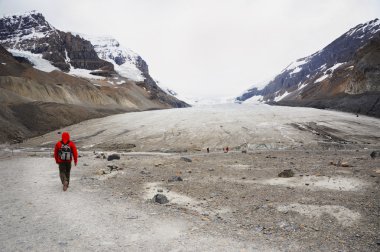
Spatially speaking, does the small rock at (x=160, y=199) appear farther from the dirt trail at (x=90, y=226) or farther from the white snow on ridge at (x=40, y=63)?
the white snow on ridge at (x=40, y=63)

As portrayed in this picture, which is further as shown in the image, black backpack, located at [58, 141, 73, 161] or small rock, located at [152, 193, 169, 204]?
black backpack, located at [58, 141, 73, 161]

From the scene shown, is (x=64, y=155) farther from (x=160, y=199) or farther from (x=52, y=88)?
(x=52, y=88)

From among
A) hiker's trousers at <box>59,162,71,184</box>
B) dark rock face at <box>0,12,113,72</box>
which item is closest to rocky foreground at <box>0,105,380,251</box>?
hiker's trousers at <box>59,162,71,184</box>

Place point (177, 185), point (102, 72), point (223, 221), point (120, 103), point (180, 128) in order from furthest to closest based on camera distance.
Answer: point (102, 72)
point (120, 103)
point (180, 128)
point (177, 185)
point (223, 221)

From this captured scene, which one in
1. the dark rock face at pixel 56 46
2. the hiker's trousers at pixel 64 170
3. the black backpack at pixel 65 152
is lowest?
the hiker's trousers at pixel 64 170

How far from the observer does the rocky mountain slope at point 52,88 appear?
53.5 m

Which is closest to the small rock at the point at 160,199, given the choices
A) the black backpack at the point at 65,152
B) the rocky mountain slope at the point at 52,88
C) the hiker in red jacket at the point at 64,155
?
the hiker in red jacket at the point at 64,155

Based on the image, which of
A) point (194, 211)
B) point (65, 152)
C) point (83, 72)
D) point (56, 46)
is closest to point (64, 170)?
point (65, 152)

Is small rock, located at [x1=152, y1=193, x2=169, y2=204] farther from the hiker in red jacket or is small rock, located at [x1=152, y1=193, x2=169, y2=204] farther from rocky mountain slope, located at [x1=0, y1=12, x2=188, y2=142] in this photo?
rocky mountain slope, located at [x1=0, y1=12, x2=188, y2=142]

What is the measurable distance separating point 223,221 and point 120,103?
4318 inches

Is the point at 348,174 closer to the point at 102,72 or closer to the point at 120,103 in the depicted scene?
the point at 120,103

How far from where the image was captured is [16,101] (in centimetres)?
5834

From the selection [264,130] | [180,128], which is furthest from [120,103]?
[264,130]

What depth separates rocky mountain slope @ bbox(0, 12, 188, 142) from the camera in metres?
53.5
